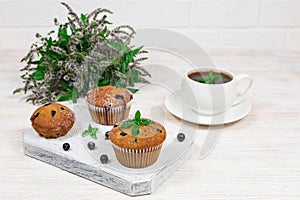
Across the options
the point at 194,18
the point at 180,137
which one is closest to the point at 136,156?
the point at 180,137

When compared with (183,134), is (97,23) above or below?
above

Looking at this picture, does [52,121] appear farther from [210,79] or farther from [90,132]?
[210,79]

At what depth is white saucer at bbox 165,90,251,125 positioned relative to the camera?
120 cm

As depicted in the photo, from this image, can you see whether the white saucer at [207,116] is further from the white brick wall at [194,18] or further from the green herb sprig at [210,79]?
the white brick wall at [194,18]

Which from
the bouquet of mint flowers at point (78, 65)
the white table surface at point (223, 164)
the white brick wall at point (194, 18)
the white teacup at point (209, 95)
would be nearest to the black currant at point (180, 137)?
the white table surface at point (223, 164)

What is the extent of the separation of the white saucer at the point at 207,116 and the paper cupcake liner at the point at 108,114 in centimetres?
14

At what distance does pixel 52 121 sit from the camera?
1069mm

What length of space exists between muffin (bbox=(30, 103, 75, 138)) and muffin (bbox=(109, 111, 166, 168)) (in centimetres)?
13

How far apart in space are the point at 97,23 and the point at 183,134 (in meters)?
0.46

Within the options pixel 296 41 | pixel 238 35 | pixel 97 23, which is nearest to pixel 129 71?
pixel 97 23

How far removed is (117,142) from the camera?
975 mm

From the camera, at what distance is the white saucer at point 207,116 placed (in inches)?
47.4

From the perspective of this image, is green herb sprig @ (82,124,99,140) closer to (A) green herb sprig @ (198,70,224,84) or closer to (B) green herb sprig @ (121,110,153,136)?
(B) green herb sprig @ (121,110,153,136)

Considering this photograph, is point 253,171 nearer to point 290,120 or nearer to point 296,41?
point 290,120
